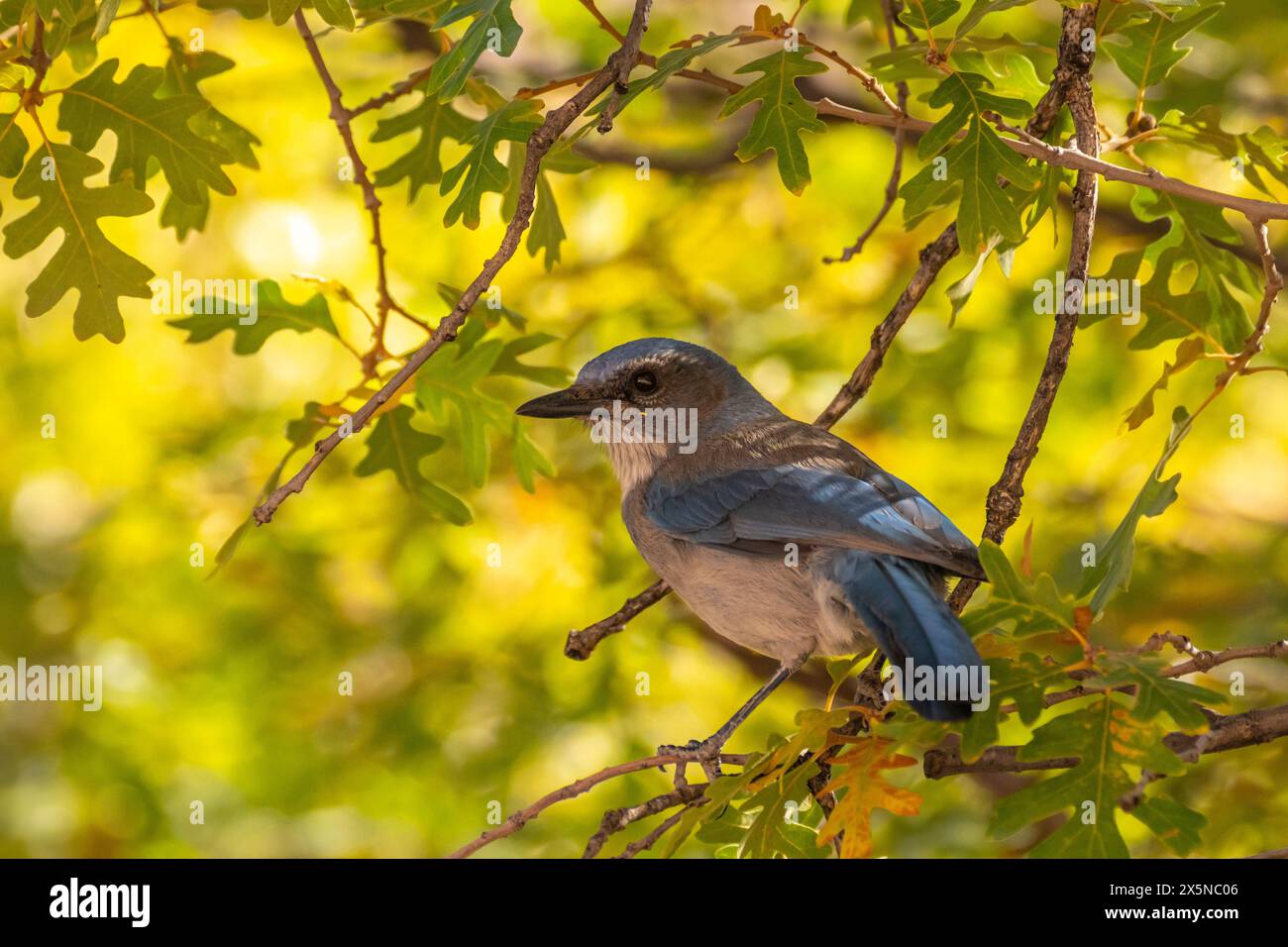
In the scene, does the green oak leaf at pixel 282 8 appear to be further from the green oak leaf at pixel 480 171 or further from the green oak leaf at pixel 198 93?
the green oak leaf at pixel 198 93

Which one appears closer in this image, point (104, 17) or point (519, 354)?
point (104, 17)

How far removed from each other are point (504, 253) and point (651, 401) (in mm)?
1702

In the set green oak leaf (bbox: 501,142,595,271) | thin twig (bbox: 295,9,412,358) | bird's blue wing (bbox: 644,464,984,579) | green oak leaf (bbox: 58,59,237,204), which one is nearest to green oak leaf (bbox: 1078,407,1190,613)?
bird's blue wing (bbox: 644,464,984,579)

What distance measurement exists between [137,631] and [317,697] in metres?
1.01

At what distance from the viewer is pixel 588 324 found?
6.17 meters

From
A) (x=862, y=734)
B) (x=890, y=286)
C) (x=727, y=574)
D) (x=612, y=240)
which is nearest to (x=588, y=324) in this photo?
(x=612, y=240)

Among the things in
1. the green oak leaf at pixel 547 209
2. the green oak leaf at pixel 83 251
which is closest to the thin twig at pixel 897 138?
the green oak leaf at pixel 547 209

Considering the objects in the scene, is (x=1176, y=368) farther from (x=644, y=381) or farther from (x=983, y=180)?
(x=644, y=381)

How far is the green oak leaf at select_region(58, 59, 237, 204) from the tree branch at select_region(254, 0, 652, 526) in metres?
1.22

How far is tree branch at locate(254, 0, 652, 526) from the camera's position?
2.86 meters

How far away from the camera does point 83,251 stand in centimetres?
360

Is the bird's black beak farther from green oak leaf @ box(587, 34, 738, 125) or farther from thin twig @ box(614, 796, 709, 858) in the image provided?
thin twig @ box(614, 796, 709, 858)

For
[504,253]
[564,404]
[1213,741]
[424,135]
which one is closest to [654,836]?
[1213,741]
